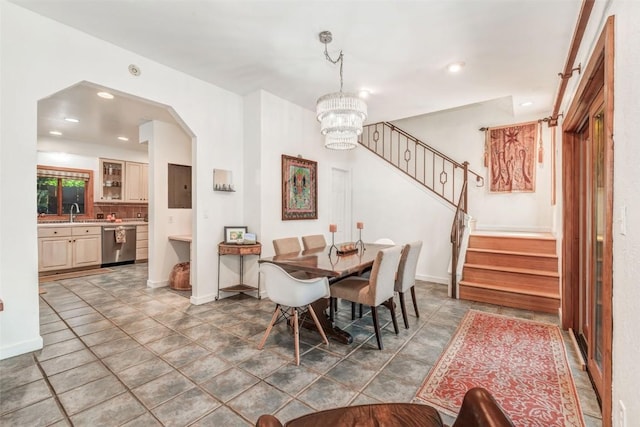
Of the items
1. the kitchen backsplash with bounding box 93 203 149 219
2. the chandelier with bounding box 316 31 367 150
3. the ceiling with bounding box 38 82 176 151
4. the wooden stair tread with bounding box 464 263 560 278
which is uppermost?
the ceiling with bounding box 38 82 176 151

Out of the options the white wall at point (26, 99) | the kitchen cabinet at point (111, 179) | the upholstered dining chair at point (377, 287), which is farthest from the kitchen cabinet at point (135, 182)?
the upholstered dining chair at point (377, 287)

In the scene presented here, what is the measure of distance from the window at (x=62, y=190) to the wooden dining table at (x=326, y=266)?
599cm

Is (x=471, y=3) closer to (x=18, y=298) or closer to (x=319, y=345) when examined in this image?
(x=319, y=345)

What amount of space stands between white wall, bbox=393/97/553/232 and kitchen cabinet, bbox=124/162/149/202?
6.67 metres

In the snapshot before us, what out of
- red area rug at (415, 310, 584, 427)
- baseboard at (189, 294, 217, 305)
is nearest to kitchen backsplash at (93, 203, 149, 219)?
baseboard at (189, 294, 217, 305)

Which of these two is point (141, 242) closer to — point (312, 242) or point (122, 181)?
point (122, 181)

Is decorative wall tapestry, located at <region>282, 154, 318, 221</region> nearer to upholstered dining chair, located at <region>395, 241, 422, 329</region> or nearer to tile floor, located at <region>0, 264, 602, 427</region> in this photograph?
tile floor, located at <region>0, 264, 602, 427</region>

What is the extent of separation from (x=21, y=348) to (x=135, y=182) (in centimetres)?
532

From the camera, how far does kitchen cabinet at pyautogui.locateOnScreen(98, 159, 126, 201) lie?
666 cm

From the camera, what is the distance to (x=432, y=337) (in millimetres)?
2895

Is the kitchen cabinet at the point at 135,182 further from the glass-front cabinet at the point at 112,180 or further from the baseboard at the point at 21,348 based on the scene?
the baseboard at the point at 21,348

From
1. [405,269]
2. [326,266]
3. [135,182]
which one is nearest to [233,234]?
[326,266]

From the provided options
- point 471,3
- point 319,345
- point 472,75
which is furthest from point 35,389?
point 472,75
